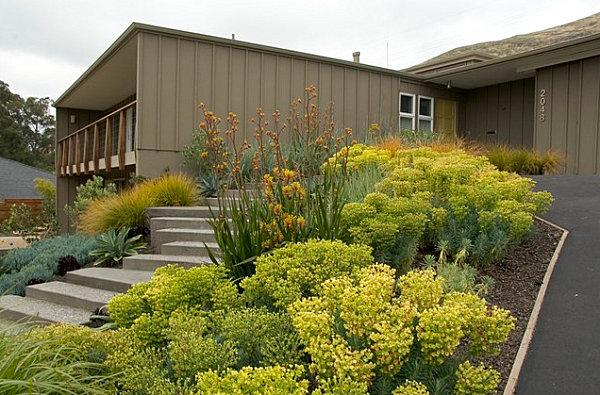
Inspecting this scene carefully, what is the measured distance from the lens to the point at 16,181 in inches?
1043

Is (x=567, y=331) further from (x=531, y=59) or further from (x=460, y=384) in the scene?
(x=531, y=59)

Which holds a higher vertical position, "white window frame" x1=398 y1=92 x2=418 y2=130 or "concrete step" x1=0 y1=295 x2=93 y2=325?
"white window frame" x1=398 y1=92 x2=418 y2=130

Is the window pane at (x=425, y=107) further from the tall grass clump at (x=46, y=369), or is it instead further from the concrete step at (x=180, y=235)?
the tall grass clump at (x=46, y=369)

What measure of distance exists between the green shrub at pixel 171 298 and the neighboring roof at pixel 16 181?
2604 cm

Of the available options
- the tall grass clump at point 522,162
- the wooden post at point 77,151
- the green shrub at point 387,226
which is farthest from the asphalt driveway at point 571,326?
the wooden post at point 77,151

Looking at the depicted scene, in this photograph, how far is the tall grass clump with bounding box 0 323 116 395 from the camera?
6.70 feet

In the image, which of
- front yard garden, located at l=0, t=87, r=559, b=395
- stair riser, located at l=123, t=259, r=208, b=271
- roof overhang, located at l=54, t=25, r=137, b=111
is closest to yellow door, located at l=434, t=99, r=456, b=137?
roof overhang, located at l=54, t=25, r=137, b=111

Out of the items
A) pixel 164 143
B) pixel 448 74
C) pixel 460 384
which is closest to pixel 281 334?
pixel 460 384

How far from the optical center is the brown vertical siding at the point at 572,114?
30.8ft

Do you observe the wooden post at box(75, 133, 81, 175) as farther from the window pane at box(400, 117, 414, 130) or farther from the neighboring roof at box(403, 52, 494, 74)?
the neighboring roof at box(403, 52, 494, 74)

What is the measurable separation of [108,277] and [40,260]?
1905 mm

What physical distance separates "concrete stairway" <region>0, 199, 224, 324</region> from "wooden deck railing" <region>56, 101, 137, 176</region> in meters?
3.82

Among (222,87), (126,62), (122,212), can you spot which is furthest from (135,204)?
(126,62)

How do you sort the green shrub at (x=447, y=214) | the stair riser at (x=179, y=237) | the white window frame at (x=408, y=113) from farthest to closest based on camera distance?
1. the white window frame at (x=408, y=113)
2. the stair riser at (x=179, y=237)
3. the green shrub at (x=447, y=214)
